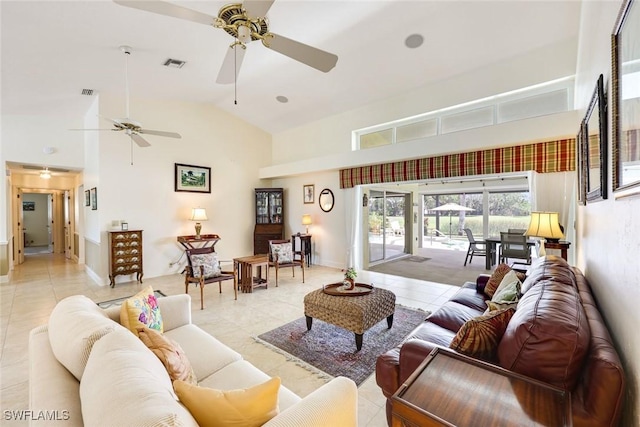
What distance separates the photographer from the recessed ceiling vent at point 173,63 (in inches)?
164

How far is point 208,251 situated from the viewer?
14.0 ft

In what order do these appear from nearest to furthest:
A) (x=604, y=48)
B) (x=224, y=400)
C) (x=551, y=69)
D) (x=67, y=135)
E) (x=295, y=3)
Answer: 1. (x=224, y=400)
2. (x=604, y=48)
3. (x=295, y=3)
4. (x=551, y=69)
5. (x=67, y=135)

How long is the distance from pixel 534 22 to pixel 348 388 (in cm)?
451

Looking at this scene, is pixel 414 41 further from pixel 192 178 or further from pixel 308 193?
pixel 192 178

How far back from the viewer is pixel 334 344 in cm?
276

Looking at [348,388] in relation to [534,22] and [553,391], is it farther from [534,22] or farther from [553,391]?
[534,22]

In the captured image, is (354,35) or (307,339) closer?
(307,339)

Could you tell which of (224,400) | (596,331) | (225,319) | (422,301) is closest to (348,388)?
(224,400)

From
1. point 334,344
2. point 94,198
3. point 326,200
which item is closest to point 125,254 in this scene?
point 94,198

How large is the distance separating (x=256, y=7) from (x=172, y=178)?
4.86m

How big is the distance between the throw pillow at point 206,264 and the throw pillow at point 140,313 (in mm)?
2203

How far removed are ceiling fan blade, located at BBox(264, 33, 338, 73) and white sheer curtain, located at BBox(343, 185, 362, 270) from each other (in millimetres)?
3752

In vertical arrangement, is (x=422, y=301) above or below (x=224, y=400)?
below

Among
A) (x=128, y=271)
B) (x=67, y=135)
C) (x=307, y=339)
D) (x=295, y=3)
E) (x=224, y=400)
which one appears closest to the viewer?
(x=224, y=400)
